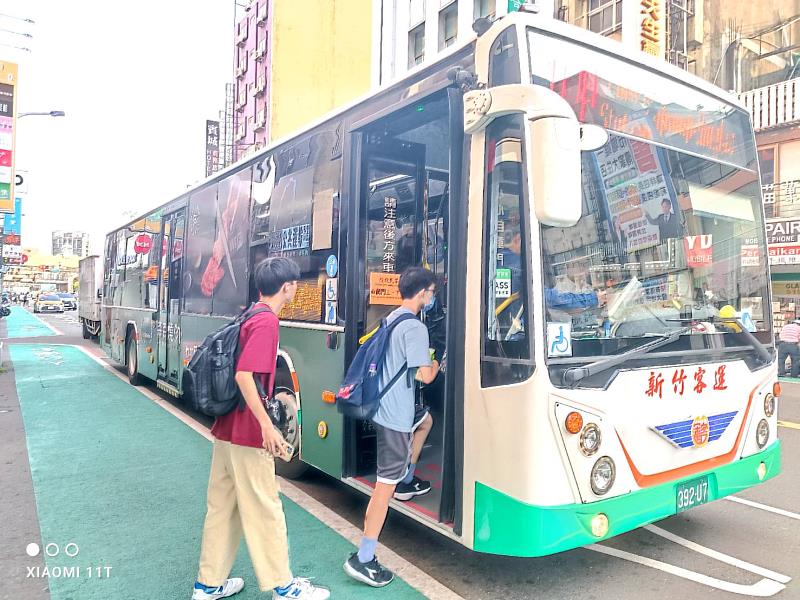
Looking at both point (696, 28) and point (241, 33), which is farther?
point (241, 33)

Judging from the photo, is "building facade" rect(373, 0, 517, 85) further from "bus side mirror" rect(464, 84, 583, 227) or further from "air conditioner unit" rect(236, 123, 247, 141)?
"bus side mirror" rect(464, 84, 583, 227)

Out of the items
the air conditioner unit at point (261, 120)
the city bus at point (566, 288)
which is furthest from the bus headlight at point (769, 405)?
the air conditioner unit at point (261, 120)

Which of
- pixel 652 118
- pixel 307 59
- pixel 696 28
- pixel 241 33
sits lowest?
pixel 652 118

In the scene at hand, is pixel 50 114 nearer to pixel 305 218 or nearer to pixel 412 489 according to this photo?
pixel 305 218

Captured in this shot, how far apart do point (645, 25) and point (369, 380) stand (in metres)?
18.2

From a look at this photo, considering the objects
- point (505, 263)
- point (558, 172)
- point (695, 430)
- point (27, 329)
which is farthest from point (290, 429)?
point (27, 329)

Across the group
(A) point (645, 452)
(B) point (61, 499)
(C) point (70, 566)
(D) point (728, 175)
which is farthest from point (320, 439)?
(D) point (728, 175)

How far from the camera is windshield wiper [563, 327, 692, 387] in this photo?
10.3ft

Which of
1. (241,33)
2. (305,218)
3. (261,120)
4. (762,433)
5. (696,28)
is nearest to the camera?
(762,433)

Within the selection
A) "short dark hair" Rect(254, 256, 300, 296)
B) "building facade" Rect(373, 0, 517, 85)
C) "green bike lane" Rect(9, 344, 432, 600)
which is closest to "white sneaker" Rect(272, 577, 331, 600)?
"green bike lane" Rect(9, 344, 432, 600)

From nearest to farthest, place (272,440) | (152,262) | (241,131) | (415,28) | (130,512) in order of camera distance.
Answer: (272,440), (130,512), (152,262), (415,28), (241,131)

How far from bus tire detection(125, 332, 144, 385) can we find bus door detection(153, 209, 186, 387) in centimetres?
194

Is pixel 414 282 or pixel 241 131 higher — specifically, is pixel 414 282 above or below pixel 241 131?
below

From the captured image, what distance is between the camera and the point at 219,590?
338 centimetres
